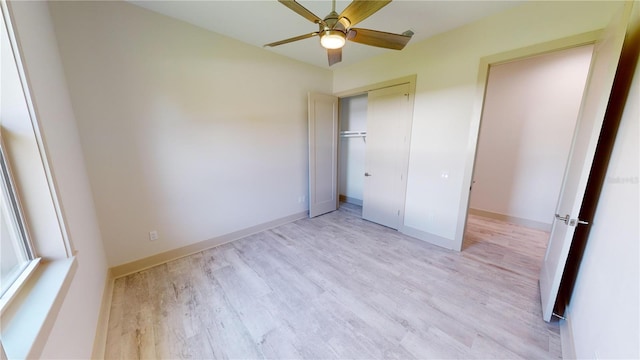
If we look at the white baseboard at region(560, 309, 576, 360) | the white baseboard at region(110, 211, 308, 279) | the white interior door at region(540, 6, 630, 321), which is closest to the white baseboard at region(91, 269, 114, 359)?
the white baseboard at region(110, 211, 308, 279)

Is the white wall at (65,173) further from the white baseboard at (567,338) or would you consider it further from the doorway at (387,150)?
the doorway at (387,150)

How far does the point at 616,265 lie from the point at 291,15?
2.96m

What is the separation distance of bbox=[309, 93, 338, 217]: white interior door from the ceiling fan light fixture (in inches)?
74.5

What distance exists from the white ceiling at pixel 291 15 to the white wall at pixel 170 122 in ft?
0.60

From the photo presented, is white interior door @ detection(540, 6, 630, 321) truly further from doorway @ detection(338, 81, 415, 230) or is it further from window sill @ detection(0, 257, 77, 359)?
window sill @ detection(0, 257, 77, 359)

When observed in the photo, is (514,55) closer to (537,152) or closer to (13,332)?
(537,152)

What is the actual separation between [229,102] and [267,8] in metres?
1.15

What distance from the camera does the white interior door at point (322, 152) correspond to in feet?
11.9

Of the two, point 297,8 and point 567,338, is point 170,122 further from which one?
point 567,338

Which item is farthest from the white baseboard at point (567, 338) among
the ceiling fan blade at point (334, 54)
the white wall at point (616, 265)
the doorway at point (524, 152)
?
the ceiling fan blade at point (334, 54)

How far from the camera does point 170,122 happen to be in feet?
7.66

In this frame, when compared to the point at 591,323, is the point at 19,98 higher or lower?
higher

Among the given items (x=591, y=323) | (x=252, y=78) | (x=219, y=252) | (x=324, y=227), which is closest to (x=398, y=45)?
(x=252, y=78)

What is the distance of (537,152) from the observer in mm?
3275
